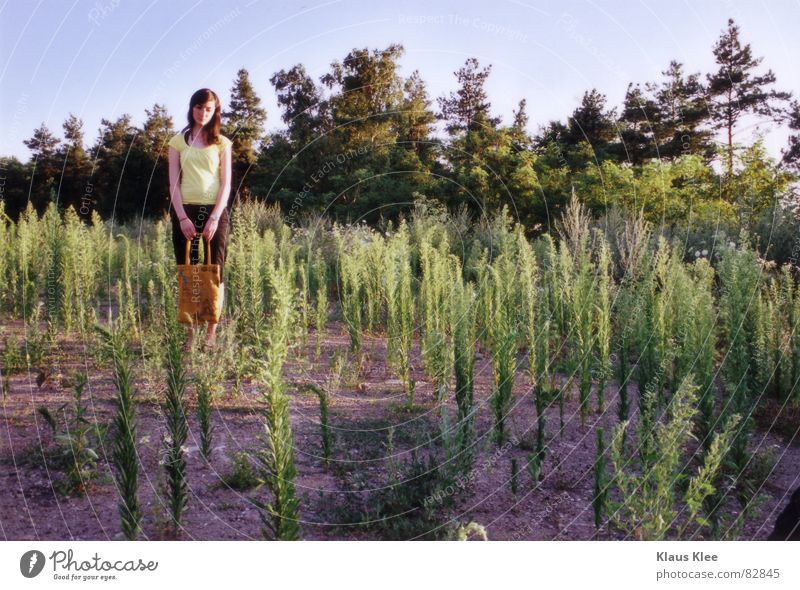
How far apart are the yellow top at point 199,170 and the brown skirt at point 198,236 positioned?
0.05 meters

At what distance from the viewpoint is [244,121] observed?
4.25 m

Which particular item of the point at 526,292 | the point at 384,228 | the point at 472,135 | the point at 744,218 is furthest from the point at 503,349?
the point at 384,228

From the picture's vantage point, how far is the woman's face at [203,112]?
3576 mm

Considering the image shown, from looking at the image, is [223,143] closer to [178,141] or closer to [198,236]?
[178,141]

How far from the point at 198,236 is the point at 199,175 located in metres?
0.39

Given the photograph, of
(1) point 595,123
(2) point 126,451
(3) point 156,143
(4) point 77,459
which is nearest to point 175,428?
(2) point 126,451

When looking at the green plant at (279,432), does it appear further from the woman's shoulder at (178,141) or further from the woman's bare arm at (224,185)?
the woman's shoulder at (178,141)

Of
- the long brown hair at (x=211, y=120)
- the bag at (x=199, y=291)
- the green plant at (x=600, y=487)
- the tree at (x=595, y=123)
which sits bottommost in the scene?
the green plant at (x=600, y=487)

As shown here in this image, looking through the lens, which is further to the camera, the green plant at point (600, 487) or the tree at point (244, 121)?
the tree at point (244, 121)

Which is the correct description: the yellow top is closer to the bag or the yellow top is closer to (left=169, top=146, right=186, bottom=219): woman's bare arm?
(left=169, top=146, right=186, bottom=219): woman's bare arm

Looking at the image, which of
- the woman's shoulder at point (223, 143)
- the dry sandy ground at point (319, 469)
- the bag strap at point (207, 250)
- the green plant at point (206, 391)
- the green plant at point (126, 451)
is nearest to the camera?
the green plant at point (126, 451)

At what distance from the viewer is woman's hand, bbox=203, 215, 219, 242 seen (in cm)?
384

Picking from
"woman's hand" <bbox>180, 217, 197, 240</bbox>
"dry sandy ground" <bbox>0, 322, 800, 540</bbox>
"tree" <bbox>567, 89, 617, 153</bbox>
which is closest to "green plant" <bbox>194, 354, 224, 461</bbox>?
"dry sandy ground" <bbox>0, 322, 800, 540</bbox>

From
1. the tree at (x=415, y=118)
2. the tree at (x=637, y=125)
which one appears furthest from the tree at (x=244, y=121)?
the tree at (x=637, y=125)
